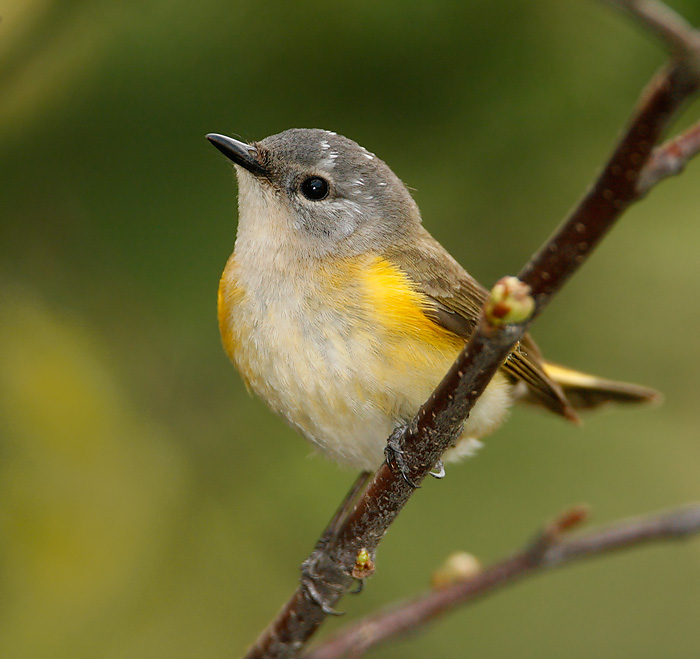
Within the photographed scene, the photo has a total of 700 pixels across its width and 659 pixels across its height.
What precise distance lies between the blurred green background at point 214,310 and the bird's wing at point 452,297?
0.40m

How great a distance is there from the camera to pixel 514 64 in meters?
2.71

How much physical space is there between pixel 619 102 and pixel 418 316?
1.19 metres

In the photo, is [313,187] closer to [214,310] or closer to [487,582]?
[214,310]

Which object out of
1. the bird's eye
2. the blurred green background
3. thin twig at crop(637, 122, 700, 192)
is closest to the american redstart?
the bird's eye

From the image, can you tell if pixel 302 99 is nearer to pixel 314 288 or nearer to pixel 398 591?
pixel 314 288

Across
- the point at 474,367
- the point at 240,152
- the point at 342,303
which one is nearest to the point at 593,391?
the point at 342,303

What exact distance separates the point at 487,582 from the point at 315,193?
1.37 metres

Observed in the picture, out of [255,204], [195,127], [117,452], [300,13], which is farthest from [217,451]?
[300,13]

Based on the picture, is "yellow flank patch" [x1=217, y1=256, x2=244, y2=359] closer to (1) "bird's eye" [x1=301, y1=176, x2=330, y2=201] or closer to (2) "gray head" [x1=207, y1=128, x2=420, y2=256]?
(2) "gray head" [x1=207, y1=128, x2=420, y2=256]

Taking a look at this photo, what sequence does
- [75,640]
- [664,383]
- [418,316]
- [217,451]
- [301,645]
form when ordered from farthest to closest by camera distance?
[664,383], [217,451], [75,640], [418,316], [301,645]

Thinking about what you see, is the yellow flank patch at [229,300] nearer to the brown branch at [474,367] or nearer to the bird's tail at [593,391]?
the brown branch at [474,367]

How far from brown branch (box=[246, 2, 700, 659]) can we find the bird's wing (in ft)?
2.41

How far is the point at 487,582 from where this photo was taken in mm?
2572

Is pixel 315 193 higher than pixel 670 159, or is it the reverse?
pixel 670 159
